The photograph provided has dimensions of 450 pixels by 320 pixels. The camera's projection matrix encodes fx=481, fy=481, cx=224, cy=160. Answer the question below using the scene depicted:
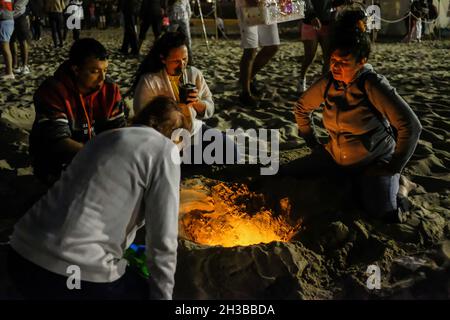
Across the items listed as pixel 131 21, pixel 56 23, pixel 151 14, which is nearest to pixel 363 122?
pixel 151 14

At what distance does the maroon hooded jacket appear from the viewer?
2.85 metres

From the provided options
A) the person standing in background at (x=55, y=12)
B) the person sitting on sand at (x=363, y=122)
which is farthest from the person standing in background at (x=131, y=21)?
the person sitting on sand at (x=363, y=122)

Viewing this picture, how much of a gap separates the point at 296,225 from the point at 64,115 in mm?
1569

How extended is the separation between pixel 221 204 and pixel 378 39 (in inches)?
525

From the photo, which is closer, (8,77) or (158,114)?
(158,114)

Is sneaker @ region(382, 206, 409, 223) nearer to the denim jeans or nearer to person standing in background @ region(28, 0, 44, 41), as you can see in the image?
the denim jeans

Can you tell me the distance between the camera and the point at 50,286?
1706mm

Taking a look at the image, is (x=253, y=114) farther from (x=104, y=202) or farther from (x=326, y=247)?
(x=104, y=202)

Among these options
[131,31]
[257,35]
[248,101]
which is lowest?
[248,101]

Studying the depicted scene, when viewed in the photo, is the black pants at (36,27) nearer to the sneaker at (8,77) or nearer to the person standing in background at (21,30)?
the person standing in background at (21,30)

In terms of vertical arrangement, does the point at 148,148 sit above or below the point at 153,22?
below

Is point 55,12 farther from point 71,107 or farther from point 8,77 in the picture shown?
point 71,107

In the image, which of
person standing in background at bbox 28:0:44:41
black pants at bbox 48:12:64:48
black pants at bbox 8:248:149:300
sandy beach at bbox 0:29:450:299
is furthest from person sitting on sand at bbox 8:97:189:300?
person standing in background at bbox 28:0:44:41
